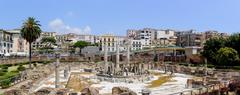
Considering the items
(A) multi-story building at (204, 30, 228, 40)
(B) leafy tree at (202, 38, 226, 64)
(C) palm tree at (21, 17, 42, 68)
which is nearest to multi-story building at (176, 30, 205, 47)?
(A) multi-story building at (204, 30, 228, 40)

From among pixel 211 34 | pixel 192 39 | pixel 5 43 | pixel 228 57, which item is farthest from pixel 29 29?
pixel 211 34

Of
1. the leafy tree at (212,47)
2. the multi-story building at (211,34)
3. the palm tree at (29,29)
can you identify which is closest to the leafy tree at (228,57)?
the leafy tree at (212,47)

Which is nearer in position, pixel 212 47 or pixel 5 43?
pixel 212 47

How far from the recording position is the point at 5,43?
122 meters

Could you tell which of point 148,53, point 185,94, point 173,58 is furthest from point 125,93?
point 148,53

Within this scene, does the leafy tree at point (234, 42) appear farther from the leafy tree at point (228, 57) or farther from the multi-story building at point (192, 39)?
the multi-story building at point (192, 39)

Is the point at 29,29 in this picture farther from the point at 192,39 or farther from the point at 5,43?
the point at 192,39

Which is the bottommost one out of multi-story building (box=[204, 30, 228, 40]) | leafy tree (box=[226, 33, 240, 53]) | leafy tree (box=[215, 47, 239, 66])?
leafy tree (box=[215, 47, 239, 66])

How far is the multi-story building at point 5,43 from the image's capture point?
385ft

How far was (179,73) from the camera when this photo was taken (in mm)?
66625

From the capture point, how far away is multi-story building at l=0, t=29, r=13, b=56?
117250 millimetres

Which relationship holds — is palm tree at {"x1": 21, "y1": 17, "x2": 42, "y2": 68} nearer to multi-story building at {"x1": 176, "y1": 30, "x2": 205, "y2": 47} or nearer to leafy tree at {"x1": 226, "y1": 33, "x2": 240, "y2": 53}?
leafy tree at {"x1": 226, "y1": 33, "x2": 240, "y2": 53}

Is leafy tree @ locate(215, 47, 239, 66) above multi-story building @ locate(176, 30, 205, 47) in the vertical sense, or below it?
below

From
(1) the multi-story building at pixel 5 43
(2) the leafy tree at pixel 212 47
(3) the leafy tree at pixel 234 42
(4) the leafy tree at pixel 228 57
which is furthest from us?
(1) the multi-story building at pixel 5 43
